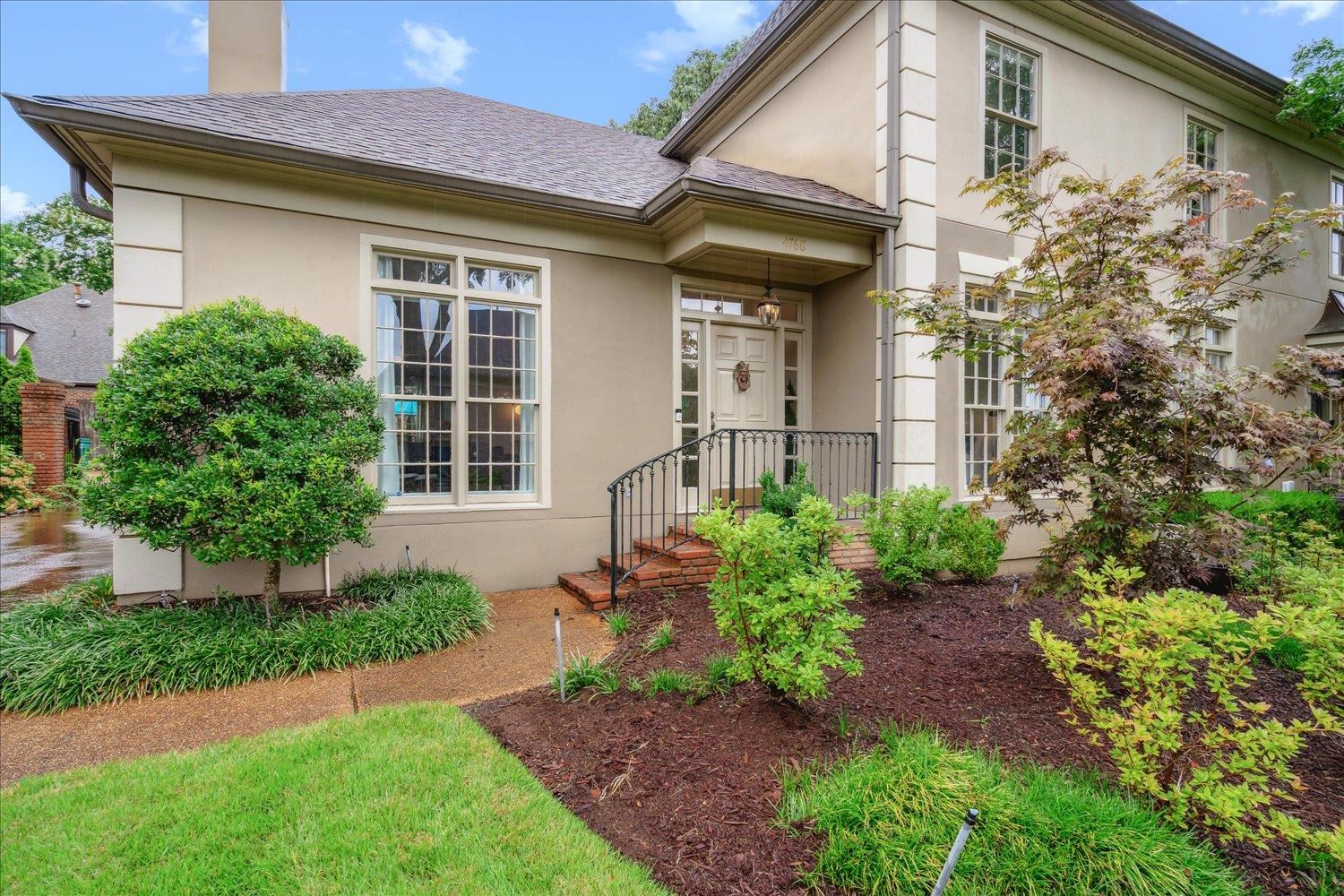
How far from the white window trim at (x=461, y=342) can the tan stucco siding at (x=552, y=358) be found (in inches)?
2.1

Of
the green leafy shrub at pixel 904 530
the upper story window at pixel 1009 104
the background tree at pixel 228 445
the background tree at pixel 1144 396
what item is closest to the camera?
the background tree at pixel 1144 396

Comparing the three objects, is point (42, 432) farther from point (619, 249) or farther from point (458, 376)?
point (619, 249)

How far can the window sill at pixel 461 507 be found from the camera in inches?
209

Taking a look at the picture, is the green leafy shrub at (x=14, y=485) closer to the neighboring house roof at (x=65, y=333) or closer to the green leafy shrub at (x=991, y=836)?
the neighboring house roof at (x=65, y=333)

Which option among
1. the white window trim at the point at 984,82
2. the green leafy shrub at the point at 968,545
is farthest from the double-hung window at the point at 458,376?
the white window trim at the point at 984,82

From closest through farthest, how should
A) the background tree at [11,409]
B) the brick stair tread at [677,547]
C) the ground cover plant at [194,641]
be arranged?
the ground cover plant at [194,641] → the brick stair tread at [677,547] → the background tree at [11,409]

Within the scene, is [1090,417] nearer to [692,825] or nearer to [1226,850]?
[1226,850]

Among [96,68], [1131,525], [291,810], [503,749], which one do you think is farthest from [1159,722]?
[96,68]

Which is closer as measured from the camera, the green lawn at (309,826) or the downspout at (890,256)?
the green lawn at (309,826)

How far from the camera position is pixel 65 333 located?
19.5 metres

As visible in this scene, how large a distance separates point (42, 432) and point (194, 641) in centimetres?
1298

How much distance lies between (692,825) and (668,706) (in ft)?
2.89

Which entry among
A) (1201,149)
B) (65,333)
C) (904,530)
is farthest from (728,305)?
(65,333)

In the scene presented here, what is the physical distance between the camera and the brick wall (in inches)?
480
